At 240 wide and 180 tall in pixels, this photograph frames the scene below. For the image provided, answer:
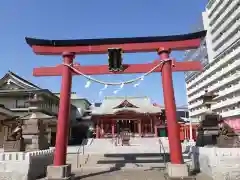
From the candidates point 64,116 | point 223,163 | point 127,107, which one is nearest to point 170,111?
point 223,163

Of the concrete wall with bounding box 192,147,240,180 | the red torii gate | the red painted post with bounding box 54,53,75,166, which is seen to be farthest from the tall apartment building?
the red painted post with bounding box 54,53,75,166

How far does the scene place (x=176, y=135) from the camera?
909cm

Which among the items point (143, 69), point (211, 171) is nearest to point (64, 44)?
point (143, 69)

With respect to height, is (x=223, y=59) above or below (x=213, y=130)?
above

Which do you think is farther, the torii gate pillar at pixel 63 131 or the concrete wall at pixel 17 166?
the torii gate pillar at pixel 63 131

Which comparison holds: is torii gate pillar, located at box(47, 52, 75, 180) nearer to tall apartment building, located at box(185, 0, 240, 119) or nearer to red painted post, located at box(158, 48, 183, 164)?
red painted post, located at box(158, 48, 183, 164)

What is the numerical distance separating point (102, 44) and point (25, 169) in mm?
6545

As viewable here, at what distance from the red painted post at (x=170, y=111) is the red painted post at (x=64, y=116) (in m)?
4.44

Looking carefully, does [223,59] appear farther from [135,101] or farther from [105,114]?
[105,114]

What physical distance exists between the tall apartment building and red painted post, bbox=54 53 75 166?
124 feet

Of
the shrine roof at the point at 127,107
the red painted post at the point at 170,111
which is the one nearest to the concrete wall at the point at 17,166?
the red painted post at the point at 170,111

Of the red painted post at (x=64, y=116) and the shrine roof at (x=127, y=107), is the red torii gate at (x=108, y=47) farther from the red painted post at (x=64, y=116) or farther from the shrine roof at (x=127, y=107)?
the shrine roof at (x=127, y=107)

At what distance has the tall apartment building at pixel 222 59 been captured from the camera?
45.9m

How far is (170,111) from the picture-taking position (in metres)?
9.35
